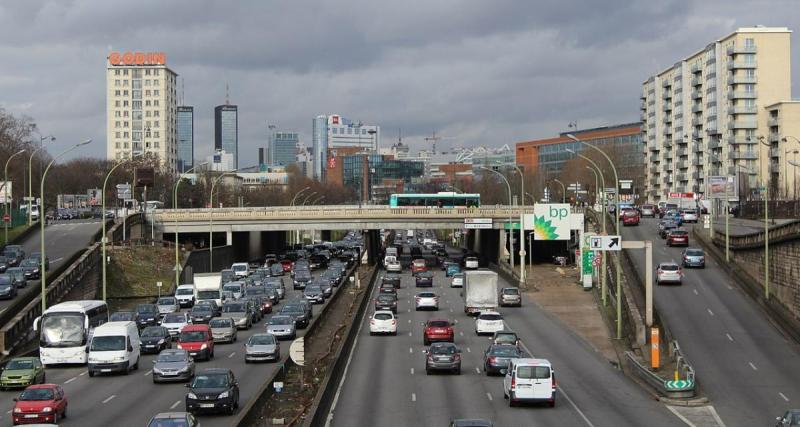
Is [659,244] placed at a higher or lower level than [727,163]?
lower

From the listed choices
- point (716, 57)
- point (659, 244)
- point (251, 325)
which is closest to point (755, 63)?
point (716, 57)

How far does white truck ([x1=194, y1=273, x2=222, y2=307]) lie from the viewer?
66875 millimetres

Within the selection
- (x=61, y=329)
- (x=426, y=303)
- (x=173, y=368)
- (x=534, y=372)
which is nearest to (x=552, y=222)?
(x=426, y=303)

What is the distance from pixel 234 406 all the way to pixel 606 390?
42.4ft

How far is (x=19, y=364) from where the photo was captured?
118ft

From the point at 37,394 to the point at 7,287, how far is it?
34.4 m

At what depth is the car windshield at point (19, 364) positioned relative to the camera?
117ft

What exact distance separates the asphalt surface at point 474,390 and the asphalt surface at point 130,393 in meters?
3.41

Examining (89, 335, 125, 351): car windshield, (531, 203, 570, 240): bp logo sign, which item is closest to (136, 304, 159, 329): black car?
(89, 335, 125, 351): car windshield

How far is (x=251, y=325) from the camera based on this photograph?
59.0 metres

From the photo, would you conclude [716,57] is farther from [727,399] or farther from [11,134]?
[727,399]

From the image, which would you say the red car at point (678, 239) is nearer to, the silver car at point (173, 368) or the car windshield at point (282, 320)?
the car windshield at point (282, 320)

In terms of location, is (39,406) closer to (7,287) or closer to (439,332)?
(439,332)

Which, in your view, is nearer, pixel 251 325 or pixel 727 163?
pixel 251 325
